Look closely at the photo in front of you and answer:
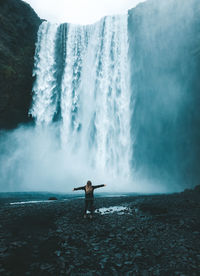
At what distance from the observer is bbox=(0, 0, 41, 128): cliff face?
28.9 m

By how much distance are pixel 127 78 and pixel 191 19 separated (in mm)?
12277

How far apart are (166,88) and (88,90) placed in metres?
13.0

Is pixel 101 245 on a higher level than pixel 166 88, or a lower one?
lower

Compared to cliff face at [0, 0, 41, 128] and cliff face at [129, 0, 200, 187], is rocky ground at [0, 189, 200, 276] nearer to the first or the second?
cliff face at [129, 0, 200, 187]

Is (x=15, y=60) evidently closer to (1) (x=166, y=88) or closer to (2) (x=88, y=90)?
(2) (x=88, y=90)

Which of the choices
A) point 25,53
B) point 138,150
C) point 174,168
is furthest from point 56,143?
point 174,168

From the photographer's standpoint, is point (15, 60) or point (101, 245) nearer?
point (101, 245)

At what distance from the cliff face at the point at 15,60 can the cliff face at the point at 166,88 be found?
18.1 m

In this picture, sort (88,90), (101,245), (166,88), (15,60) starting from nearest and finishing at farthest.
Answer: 1. (101,245)
2. (166,88)
3. (15,60)
4. (88,90)

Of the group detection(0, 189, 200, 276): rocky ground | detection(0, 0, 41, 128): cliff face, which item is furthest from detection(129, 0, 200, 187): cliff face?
detection(0, 189, 200, 276): rocky ground

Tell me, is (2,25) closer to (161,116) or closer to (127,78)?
(127,78)

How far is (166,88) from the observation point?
29.4 metres

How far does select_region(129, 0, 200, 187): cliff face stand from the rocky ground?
20239 mm

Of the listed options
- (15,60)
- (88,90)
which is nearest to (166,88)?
(88,90)
